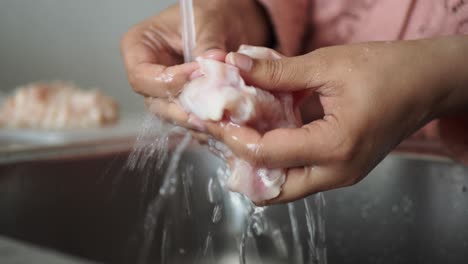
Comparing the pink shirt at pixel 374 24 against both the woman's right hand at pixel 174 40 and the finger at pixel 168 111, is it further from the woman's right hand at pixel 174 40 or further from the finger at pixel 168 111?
the finger at pixel 168 111

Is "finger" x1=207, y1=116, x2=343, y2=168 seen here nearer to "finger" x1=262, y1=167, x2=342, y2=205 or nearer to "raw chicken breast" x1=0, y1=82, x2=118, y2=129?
"finger" x1=262, y1=167, x2=342, y2=205

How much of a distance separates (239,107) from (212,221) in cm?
37

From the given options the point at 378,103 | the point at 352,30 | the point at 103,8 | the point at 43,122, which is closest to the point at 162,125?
the point at 378,103

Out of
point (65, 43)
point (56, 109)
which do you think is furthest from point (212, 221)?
point (65, 43)

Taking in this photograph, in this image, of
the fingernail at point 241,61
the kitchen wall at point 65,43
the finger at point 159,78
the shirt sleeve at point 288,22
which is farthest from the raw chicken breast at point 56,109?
the fingernail at point 241,61

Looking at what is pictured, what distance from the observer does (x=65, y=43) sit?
1707 mm

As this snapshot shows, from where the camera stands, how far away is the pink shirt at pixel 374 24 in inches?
23.8

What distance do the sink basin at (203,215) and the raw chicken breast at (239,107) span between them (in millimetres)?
268

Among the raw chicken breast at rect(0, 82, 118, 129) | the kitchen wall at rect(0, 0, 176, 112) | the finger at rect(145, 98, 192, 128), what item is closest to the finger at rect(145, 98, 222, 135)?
the finger at rect(145, 98, 192, 128)

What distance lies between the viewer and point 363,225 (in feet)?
2.34

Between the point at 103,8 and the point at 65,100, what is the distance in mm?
415

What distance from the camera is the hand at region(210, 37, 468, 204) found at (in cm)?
39

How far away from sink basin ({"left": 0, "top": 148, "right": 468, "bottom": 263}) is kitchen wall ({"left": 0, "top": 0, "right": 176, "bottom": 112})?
693 mm

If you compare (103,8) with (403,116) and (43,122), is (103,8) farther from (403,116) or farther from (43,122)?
(403,116)
